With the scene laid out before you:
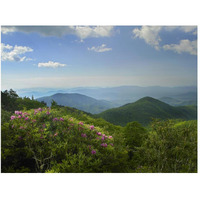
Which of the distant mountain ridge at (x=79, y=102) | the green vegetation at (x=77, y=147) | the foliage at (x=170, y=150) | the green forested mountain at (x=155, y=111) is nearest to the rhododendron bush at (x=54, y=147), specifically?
the green vegetation at (x=77, y=147)

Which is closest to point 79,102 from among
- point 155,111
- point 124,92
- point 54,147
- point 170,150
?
point 124,92

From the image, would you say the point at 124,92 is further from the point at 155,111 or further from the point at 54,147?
the point at 54,147

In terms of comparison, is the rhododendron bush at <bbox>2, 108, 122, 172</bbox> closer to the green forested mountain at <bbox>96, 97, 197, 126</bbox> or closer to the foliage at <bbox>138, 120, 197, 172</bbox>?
the foliage at <bbox>138, 120, 197, 172</bbox>

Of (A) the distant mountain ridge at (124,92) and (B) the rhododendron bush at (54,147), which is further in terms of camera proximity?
(A) the distant mountain ridge at (124,92)

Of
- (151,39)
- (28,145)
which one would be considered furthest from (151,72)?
(28,145)

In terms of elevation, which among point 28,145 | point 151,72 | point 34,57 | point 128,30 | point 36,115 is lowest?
point 28,145

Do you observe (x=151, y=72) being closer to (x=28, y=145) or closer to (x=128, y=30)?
(x=128, y=30)

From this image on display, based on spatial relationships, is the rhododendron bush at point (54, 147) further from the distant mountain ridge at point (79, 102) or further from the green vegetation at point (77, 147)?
the distant mountain ridge at point (79, 102)

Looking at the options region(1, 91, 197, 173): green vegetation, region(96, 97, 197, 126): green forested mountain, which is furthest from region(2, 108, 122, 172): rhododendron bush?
region(96, 97, 197, 126): green forested mountain
